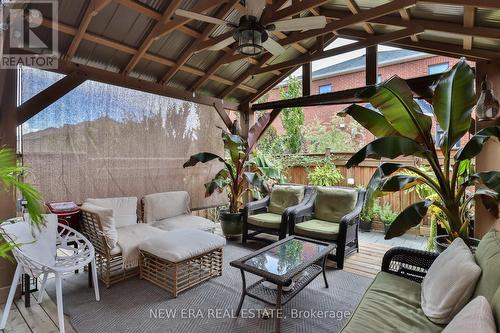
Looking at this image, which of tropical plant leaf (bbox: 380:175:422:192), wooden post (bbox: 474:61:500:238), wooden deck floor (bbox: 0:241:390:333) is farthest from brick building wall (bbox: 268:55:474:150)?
wooden deck floor (bbox: 0:241:390:333)

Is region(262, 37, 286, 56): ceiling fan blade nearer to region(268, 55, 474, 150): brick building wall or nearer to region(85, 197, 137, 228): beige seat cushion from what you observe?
region(85, 197, 137, 228): beige seat cushion

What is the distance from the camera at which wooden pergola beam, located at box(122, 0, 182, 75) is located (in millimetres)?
3152

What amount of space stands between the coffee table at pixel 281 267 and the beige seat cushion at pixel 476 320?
117cm

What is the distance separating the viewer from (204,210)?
224 inches

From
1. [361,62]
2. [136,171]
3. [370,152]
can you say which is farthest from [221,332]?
[361,62]

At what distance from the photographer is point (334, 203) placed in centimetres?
427

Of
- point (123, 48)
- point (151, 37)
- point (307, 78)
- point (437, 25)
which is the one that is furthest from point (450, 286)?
point (123, 48)

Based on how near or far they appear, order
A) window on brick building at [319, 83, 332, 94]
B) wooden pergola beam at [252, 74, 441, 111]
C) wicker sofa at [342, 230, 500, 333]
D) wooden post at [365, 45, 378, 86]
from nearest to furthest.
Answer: wicker sofa at [342, 230, 500, 333] < wooden pergola beam at [252, 74, 441, 111] < wooden post at [365, 45, 378, 86] < window on brick building at [319, 83, 332, 94]

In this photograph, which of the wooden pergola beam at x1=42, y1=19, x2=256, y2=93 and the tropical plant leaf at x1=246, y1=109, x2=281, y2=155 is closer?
the wooden pergola beam at x1=42, y1=19, x2=256, y2=93

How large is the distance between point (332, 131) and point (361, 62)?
227 cm

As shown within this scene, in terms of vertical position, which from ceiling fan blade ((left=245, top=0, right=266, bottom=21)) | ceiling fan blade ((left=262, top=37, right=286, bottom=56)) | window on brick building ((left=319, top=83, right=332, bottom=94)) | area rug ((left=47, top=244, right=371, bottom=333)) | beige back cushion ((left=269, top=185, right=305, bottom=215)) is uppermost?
window on brick building ((left=319, top=83, right=332, bottom=94))

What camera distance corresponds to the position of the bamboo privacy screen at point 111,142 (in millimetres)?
3342

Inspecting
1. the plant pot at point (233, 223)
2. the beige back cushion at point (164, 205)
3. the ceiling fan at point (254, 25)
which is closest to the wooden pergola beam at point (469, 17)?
the ceiling fan at point (254, 25)

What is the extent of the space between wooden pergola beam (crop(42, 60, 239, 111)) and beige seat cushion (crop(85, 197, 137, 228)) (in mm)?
1655
